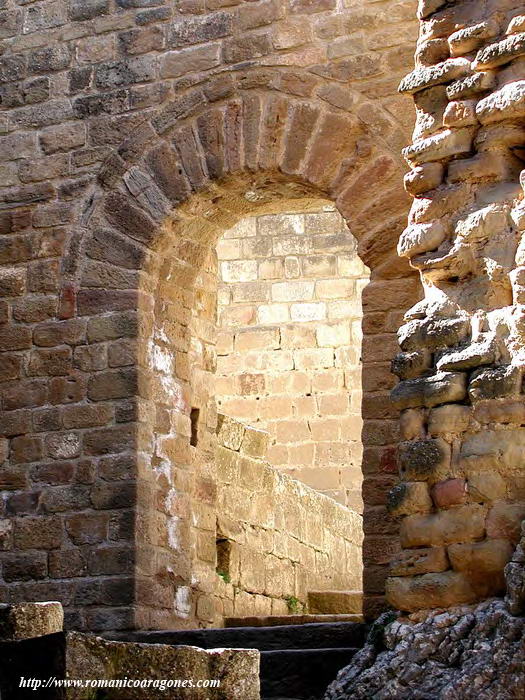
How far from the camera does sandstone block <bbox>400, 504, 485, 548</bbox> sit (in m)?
4.83

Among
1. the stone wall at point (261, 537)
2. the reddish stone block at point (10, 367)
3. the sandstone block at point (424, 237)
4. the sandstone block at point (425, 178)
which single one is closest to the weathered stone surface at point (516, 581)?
the sandstone block at point (424, 237)

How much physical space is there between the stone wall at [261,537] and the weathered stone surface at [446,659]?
3506 mm

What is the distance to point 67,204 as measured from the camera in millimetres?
8234

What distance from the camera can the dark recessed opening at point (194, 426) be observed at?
859 cm

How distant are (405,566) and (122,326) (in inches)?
131

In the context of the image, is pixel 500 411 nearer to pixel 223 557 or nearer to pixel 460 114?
pixel 460 114

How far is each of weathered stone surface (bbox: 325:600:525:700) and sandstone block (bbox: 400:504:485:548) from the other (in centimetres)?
24

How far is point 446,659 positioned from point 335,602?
16.6ft

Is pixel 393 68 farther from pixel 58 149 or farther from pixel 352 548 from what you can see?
pixel 352 548

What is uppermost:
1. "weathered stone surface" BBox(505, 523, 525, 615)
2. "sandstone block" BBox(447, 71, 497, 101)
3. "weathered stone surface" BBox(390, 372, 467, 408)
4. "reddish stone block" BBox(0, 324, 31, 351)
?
"sandstone block" BBox(447, 71, 497, 101)

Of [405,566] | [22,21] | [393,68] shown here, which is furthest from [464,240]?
[22,21]

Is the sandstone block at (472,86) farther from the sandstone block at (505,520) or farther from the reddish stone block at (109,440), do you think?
the reddish stone block at (109,440)

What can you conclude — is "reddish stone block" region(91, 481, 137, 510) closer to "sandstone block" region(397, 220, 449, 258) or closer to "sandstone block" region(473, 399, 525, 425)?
"sandstone block" region(397, 220, 449, 258)

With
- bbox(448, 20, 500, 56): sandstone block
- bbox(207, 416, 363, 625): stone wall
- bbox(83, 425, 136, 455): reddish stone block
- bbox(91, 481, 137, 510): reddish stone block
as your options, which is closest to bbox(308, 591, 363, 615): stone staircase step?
bbox(207, 416, 363, 625): stone wall
